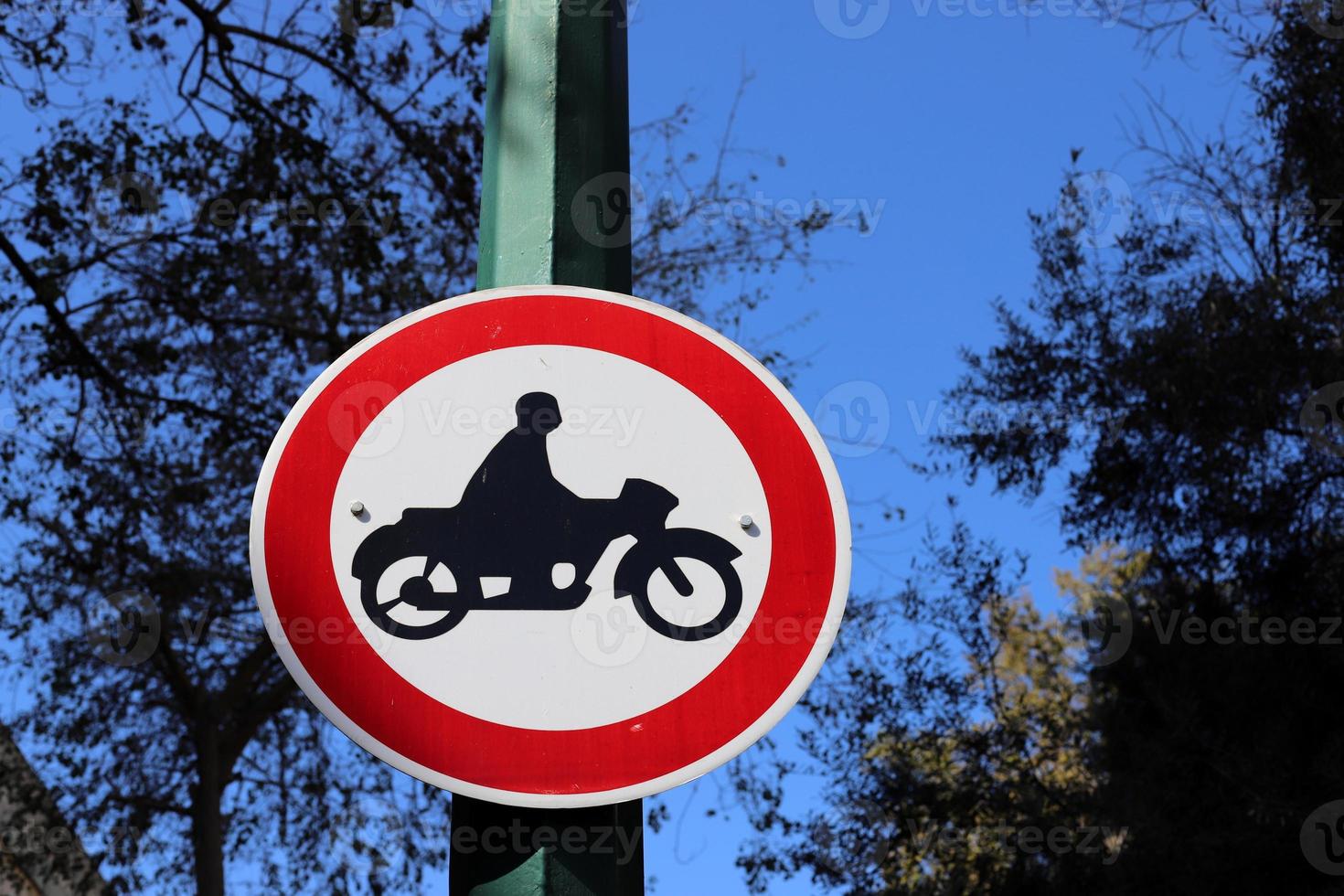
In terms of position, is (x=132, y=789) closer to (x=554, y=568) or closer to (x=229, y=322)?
(x=229, y=322)

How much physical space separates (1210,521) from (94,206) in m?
7.22

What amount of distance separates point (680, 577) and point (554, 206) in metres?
0.61

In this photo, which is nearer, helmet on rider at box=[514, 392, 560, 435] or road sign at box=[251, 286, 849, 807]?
road sign at box=[251, 286, 849, 807]

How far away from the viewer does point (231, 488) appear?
1005 cm

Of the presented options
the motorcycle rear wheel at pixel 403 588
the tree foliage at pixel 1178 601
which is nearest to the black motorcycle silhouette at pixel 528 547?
the motorcycle rear wheel at pixel 403 588

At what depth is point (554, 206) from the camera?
2047 millimetres

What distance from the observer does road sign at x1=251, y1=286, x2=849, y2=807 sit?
171 centimetres

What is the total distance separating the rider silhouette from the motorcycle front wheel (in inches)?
2.9

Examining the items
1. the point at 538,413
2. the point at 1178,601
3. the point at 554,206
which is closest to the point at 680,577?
the point at 538,413

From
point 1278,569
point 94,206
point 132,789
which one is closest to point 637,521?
point 1278,569

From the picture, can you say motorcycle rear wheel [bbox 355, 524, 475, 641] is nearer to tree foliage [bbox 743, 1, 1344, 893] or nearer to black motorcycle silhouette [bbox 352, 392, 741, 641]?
black motorcycle silhouette [bbox 352, 392, 741, 641]

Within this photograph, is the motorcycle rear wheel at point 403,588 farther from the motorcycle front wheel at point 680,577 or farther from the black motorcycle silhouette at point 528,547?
the motorcycle front wheel at point 680,577

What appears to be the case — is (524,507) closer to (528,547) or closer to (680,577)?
(528,547)

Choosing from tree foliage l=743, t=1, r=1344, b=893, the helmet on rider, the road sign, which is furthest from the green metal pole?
tree foliage l=743, t=1, r=1344, b=893
